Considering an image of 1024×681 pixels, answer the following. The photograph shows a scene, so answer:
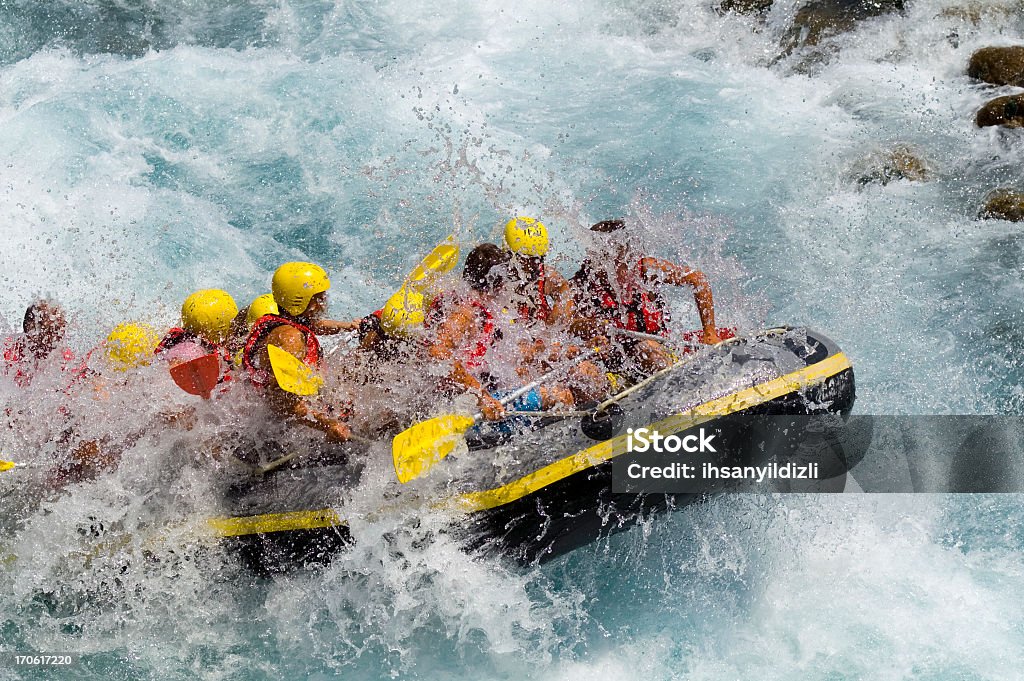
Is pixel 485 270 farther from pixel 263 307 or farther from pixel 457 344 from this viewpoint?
pixel 263 307

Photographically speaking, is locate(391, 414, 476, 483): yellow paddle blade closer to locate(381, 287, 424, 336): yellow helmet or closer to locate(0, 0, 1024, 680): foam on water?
locate(0, 0, 1024, 680): foam on water

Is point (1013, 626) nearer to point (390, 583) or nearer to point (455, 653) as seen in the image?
point (455, 653)

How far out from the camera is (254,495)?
4887 millimetres

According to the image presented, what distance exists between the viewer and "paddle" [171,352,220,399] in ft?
15.7

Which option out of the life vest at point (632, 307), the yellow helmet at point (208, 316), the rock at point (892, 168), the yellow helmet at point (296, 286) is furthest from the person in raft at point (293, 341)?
the rock at point (892, 168)

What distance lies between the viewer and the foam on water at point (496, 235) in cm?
498

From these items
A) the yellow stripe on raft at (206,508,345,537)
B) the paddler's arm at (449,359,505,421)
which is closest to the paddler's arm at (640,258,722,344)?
the paddler's arm at (449,359,505,421)

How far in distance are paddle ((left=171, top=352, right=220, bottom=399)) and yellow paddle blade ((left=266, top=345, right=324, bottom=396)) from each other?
13.4 inches

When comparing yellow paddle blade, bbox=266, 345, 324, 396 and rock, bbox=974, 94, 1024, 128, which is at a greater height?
rock, bbox=974, 94, 1024, 128

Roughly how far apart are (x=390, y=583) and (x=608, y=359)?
168cm

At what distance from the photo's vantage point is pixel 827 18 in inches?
412

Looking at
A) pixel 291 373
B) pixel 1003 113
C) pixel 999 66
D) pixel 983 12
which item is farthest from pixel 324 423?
pixel 983 12

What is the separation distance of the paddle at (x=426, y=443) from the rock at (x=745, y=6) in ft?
24.7

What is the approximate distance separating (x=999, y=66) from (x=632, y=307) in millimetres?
5852
